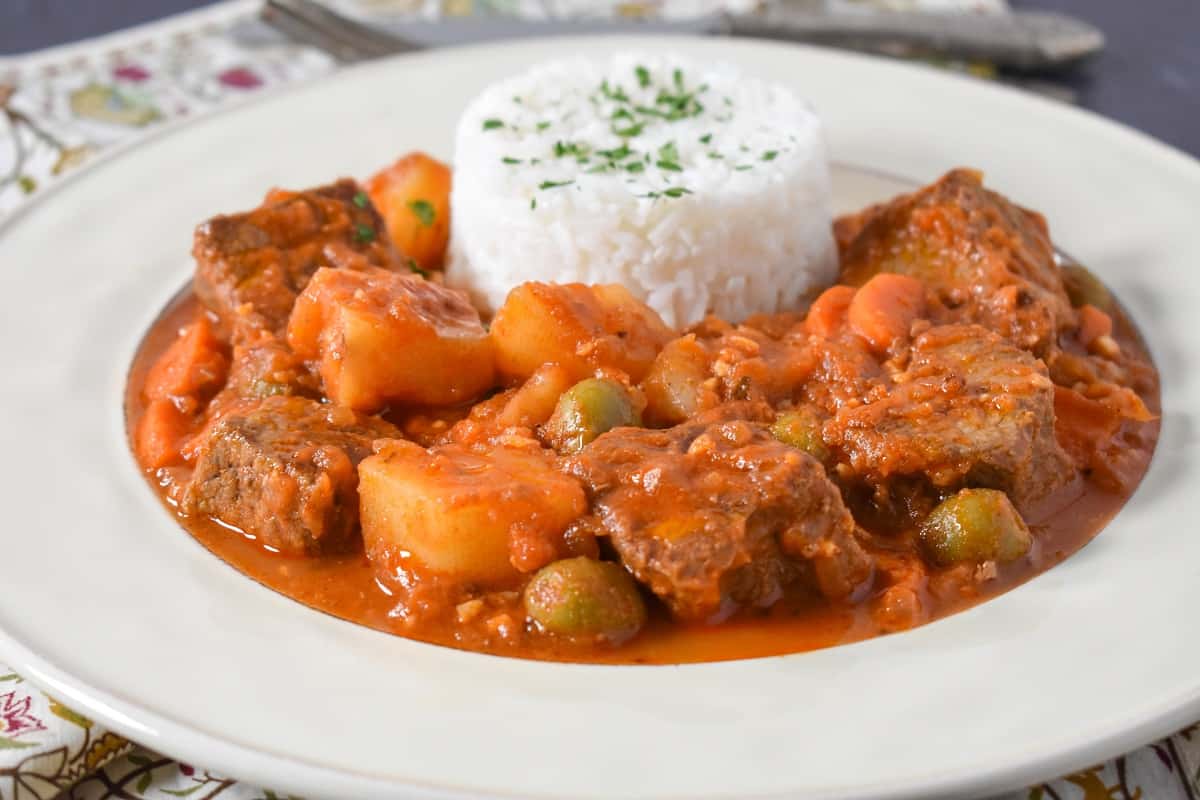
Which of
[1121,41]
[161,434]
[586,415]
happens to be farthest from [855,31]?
[161,434]

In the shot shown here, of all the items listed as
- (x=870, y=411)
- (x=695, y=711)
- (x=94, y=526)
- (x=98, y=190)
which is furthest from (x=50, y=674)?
(x=98, y=190)

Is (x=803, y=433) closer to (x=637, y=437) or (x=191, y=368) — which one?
(x=637, y=437)

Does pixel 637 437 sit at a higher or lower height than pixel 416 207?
higher

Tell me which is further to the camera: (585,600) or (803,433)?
(803,433)

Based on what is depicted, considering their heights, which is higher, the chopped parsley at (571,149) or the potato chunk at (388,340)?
the chopped parsley at (571,149)

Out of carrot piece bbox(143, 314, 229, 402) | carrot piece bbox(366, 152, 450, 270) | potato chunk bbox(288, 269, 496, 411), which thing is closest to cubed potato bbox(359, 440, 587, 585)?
potato chunk bbox(288, 269, 496, 411)

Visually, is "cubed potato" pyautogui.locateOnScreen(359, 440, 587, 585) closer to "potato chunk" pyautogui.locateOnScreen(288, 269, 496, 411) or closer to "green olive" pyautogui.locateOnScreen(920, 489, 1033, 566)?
"potato chunk" pyautogui.locateOnScreen(288, 269, 496, 411)

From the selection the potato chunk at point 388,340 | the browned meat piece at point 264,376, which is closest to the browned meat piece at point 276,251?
the browned meat piece at point 264,376

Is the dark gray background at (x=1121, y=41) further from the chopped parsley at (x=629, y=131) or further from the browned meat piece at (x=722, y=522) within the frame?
the browned meat piece at (x=722, y=522)

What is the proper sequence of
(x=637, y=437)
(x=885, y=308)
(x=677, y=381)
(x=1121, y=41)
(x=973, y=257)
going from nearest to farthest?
(x=637, y=437) < (x=677, y=381) < (x=885, y=308) < (x=973, y=257) < (x=1121, y=41)
